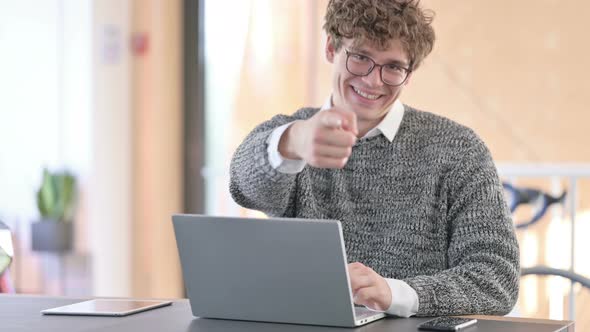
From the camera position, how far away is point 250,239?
1.43m

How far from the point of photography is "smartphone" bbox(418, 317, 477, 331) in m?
1.40

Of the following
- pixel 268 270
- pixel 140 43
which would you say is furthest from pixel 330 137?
pixel 140 43

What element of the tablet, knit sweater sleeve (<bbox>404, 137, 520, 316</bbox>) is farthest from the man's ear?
the tablet

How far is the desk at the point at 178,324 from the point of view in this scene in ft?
4.68

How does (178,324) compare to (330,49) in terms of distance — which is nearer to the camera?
(178,324)

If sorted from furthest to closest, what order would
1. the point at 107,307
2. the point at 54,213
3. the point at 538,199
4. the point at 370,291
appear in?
the point at 54,213
the point at 538,199
the point at 107,307
the point at 370,291

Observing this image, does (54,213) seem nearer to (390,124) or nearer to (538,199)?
(538,199)

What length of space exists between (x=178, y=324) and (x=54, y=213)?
2.99m

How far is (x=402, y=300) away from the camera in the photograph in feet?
5.06

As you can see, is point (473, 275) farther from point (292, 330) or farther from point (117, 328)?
point (117, 328)

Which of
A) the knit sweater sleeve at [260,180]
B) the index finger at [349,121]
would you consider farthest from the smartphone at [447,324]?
the knit sweater sleeve at [260,180]

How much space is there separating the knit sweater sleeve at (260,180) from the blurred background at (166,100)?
237 cm

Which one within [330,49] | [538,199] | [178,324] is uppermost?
[330,49]

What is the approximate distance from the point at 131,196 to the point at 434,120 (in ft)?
9.27
